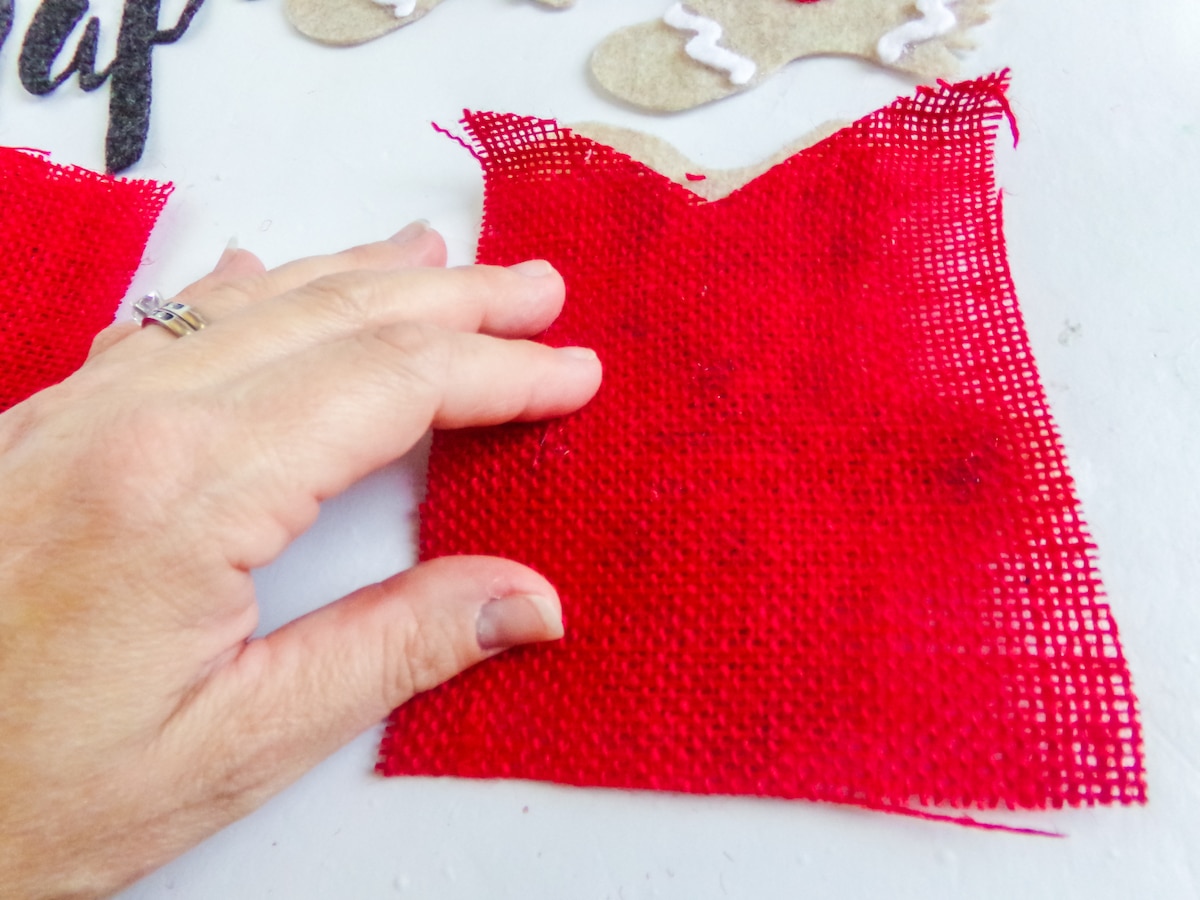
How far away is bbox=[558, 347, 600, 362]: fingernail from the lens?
688mm

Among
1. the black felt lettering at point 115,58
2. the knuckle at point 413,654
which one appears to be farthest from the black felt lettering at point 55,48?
the knuckle at point 413,654

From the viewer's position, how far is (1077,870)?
556 mm

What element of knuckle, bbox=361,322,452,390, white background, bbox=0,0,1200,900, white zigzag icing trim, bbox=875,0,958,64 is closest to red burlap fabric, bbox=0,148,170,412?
white background, bbox=0,0,1200,900

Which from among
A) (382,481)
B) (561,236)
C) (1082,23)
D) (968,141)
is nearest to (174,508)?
(382,481)

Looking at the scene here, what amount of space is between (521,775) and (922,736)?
0.94ft

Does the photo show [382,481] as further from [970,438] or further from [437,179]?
[970,438]

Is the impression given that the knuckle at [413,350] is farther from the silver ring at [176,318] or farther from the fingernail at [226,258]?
the fingernail at [226,258]

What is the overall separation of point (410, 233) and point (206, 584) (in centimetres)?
42

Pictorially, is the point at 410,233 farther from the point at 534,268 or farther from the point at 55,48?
the point at 55,48

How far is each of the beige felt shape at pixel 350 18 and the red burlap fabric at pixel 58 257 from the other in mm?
281

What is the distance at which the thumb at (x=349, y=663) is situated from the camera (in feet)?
1.79

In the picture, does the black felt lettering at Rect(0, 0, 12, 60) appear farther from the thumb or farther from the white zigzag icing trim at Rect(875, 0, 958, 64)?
the white zigzag icing trim at Rect(875, 0, 958, 64)

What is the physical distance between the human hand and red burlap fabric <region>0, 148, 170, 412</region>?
214 mm

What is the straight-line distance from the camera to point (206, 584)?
53 cm
